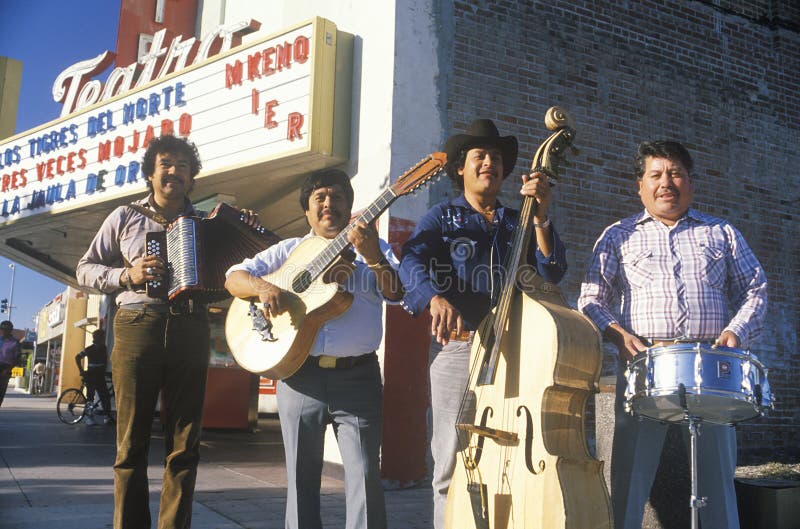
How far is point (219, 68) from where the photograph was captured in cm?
805

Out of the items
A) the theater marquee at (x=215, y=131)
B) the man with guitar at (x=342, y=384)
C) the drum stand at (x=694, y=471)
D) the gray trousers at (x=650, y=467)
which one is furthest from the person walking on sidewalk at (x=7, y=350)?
the drum stand at (x=694, y=471)

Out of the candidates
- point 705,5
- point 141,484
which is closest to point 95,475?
point 141,484

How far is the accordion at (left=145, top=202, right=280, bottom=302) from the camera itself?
3.67 meters

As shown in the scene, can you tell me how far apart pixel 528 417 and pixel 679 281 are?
4.06 feet

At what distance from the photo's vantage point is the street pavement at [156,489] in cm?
471

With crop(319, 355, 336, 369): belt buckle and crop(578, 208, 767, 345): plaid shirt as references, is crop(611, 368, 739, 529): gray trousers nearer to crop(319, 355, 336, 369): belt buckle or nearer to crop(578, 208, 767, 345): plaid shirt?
crop(578, 208, 767, 345): plaid shirt

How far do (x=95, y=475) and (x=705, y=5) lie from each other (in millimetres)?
7950

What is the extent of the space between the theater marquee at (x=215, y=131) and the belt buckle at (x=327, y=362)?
388cm

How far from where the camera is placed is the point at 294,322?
340 centimetres

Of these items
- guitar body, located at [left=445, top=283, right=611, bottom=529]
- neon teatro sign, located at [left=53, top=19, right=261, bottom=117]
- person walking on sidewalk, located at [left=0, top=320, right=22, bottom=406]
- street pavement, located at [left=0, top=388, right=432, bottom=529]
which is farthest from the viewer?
person walking on sidewalk, located at [left=0, top=320, right=22, bottom=406]

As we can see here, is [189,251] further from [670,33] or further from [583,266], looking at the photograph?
[670,33]

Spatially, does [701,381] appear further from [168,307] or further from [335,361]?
[168,307]

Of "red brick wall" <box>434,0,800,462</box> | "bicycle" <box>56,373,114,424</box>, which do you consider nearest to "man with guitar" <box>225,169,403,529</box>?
"red brick wall" <box>434,0,800,462</box>

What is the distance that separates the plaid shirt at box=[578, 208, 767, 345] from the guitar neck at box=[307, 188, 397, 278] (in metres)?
Result: 1.12
